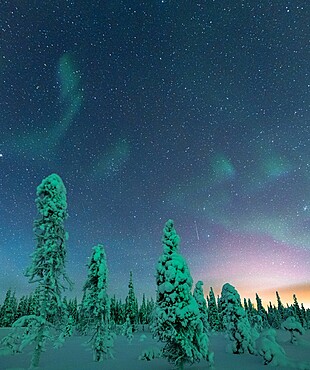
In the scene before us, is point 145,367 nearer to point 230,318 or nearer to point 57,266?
point 57,266

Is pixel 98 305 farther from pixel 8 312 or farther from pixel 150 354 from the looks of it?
pixel 8 312

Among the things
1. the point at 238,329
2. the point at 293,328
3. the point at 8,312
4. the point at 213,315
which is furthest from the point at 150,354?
the point at 8,312

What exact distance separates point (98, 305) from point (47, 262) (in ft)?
35.2

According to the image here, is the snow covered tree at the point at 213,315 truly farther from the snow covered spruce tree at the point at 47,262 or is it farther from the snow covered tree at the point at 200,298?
the snow covered spruce tree at the point at 47,262

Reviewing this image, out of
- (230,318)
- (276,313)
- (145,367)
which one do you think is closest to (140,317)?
(276,313)

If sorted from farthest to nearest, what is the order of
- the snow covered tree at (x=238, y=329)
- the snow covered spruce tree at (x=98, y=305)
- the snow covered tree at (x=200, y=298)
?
1. the snow covered tree at (x=200, y=298)
2. the snow covered tree at (x=238, y=329)
3. the snow covered spruce tree at (x=98, y=305)

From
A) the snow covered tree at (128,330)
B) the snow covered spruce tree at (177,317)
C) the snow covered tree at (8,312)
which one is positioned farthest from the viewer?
the snow covered tree at (8,312)

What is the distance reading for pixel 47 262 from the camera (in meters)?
18.6

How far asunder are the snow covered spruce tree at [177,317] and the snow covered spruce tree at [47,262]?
679 centimetres

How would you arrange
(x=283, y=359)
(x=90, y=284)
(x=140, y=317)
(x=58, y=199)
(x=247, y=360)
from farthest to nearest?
(x=140, y=317) → (x=90, y=284) → (x=247, y=360) → (x=283, y=359) → (x=58, y=199)

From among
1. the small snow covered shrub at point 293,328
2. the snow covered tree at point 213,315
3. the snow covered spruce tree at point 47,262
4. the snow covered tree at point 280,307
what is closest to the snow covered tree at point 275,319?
the snow covered tree at point 280,307

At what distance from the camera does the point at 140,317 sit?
387 ft

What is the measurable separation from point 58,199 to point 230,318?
22774mm

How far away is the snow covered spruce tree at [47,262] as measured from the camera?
1728 cm
